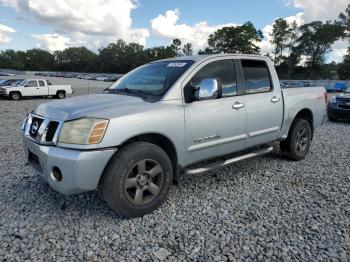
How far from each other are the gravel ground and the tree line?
66522 mm

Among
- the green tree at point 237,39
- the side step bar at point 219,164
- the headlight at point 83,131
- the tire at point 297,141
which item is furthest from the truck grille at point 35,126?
the green tree at point 237,39

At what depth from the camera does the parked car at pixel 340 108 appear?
35.0 ft

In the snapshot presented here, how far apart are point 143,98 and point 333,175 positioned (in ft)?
11.0

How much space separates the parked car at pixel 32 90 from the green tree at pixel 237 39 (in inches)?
2728

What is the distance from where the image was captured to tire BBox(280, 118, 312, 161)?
5.47 meters

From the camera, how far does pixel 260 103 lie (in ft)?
15.2

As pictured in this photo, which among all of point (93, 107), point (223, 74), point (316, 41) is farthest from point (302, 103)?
point (316, 41)

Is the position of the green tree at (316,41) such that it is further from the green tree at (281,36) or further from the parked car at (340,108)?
the parked car at (340,108)

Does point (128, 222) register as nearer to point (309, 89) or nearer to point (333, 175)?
point (333, 175)

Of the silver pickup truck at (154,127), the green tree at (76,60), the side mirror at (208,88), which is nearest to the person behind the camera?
the silver pickup truck at (154,127)

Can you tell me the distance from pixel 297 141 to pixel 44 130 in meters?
4.24

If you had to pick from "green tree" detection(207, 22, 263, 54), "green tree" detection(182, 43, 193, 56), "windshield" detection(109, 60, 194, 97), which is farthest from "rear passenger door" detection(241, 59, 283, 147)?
"green tree" detection(182, 43, 193, 56)

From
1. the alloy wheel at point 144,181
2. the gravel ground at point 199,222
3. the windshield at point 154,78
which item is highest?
the windshield at point 154,78

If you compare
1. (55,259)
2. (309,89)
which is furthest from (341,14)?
(55,259)
